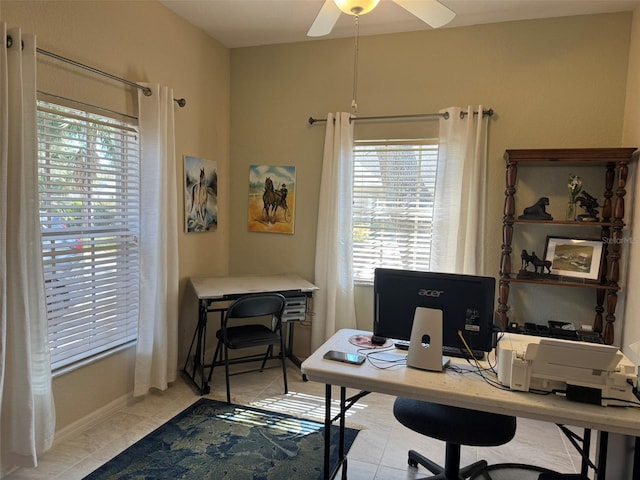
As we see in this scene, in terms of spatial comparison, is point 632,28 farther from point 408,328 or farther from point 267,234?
point 267,234

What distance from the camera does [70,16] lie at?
7.55ft

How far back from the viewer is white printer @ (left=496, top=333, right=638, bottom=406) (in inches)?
58.4

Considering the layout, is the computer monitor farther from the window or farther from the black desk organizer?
the window

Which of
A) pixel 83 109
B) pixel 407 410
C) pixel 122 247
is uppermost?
pixel 83 109

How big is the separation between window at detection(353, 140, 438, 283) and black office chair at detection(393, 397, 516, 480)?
1.65 meters

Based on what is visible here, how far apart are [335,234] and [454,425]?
6.44 feet

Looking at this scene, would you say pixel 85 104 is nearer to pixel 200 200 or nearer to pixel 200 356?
pixel 200 200

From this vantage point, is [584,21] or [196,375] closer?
[584,21]

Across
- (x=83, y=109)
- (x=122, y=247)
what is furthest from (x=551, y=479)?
(x=83, y=109)

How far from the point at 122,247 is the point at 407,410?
206 cm

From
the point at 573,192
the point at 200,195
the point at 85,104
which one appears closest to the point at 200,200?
the point at 200,195

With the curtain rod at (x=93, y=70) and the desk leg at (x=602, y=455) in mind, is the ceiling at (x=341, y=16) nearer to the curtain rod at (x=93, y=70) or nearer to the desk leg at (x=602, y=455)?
the curtain rod at (x=93, y=70)

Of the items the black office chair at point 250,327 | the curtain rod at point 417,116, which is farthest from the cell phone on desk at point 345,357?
the curtain rod at point 417,116

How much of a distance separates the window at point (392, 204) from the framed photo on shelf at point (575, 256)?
0.89 meters
